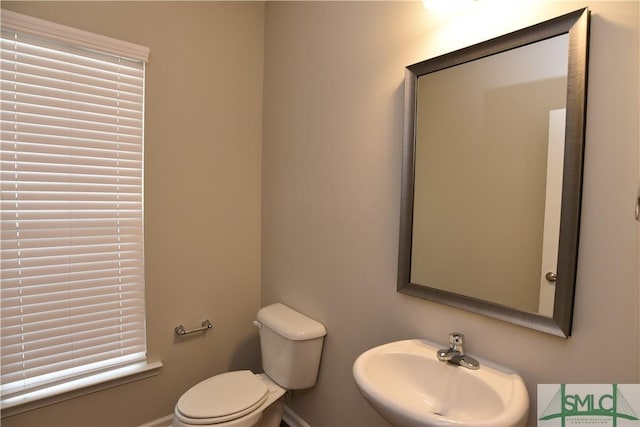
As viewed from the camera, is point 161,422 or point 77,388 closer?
point 77,388

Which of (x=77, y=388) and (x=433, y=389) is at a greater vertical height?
(x=433, y=389)

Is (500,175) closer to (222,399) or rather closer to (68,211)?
(222,399)

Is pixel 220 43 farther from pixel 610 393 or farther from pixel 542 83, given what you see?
pixel 610 393

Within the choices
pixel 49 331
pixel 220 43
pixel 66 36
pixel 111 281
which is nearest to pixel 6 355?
pixel 49 331

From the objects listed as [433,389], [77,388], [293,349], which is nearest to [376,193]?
[433,389]

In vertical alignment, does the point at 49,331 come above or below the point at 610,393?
below

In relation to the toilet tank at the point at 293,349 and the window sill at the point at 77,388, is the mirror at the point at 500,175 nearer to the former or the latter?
the toilet tank at the point at 293,349

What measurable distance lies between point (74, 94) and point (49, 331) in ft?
3.62

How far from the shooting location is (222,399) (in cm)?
154

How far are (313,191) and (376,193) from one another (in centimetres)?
42

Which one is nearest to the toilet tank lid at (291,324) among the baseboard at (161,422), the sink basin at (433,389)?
the sink basin at (433,389)

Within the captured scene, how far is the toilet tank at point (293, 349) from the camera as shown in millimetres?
1684

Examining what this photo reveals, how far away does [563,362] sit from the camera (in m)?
0.96

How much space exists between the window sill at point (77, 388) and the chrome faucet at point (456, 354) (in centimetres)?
150
